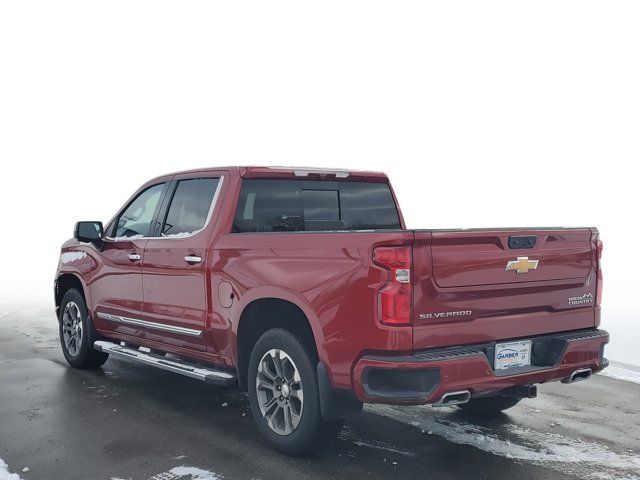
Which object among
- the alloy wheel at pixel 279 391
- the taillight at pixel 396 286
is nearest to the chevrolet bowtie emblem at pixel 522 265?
the taillight at pixel 396 286

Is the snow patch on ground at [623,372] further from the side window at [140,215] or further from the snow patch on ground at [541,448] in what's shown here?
the side window at [140,215]

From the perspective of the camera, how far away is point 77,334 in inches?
272

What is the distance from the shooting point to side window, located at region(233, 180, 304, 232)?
5012 millimetres

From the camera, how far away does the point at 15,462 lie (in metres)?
4.18

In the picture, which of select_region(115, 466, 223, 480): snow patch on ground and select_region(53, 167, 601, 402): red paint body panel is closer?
select_region(53, 167, 601, 402): red paint body panel

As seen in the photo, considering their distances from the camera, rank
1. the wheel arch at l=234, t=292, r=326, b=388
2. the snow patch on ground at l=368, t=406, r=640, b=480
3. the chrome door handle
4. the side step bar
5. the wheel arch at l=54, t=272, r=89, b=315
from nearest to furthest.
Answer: the wheel arch at l=234, t=292, r=326, b=388 → the snow patch on ground at l=368, t=406, r=640, b=480 → the side step bar → the chrome door handle → the wheel arch at l=54, t=272, r=89, b=315

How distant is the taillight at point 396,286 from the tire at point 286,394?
2.47 ft

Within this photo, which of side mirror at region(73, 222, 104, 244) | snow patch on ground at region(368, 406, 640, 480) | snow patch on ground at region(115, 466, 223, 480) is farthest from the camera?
side mirror at region(73, 222, 104, 244)

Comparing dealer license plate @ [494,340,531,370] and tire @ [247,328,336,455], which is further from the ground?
dealer license plate @ [494,340,531,370]

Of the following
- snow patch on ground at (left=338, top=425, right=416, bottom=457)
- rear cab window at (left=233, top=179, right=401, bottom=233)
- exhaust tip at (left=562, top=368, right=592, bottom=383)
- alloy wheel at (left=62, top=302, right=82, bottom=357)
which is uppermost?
rear cab window at (left=233, top=179, right=401, bottom=233)

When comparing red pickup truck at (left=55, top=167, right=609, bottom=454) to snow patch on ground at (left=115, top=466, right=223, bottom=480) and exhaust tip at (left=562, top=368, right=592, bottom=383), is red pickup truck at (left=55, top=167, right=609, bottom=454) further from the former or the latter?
snow patch on ground at (left=115, top=466, right=223, bottom=480)

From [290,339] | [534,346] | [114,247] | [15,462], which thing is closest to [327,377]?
[290,339]

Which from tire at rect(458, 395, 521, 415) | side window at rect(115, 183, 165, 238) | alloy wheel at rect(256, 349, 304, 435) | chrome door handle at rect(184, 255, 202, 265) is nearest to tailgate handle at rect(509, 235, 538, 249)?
alloy wheel at rect(256, 349, 304, 435)

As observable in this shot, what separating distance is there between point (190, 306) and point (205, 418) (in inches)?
34.8
